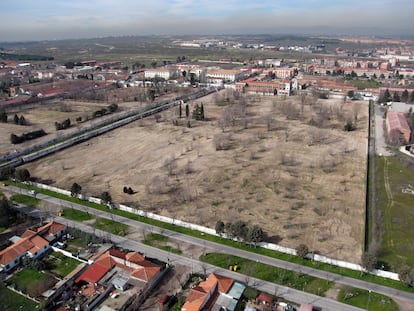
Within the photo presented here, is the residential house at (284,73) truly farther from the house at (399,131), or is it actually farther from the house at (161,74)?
the house at (399,131)

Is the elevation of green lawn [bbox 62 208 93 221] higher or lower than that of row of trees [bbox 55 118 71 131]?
lower

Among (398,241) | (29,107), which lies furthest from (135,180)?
(29,107)

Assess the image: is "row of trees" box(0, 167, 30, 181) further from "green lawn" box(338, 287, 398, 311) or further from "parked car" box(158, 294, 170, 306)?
"green lawn" box(338, 287, 398, 311)

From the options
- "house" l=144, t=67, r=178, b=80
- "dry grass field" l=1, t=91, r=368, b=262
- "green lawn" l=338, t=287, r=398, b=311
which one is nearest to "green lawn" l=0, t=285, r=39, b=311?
"dry grass field" l=1, t=91, r=368, b=262

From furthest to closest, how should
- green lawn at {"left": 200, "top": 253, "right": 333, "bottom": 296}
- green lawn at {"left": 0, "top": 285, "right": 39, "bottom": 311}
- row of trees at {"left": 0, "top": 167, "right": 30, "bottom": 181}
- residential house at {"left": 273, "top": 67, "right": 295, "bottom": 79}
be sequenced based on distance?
1. residential house at {"left": 273, "top": 67, "right": 295, "bottom": 79}
2. row of trees at {"left": 0, "top": 167, "right": 30, "bottom": 181}
3. green lawn at {"left": 200, "top": 253, "right": 333, "bottom": 296}
4. green lawn at {"left": 0, "top": 285, "right": 39, "bottom": 311}

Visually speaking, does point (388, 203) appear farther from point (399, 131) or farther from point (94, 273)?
point (94, 273)
